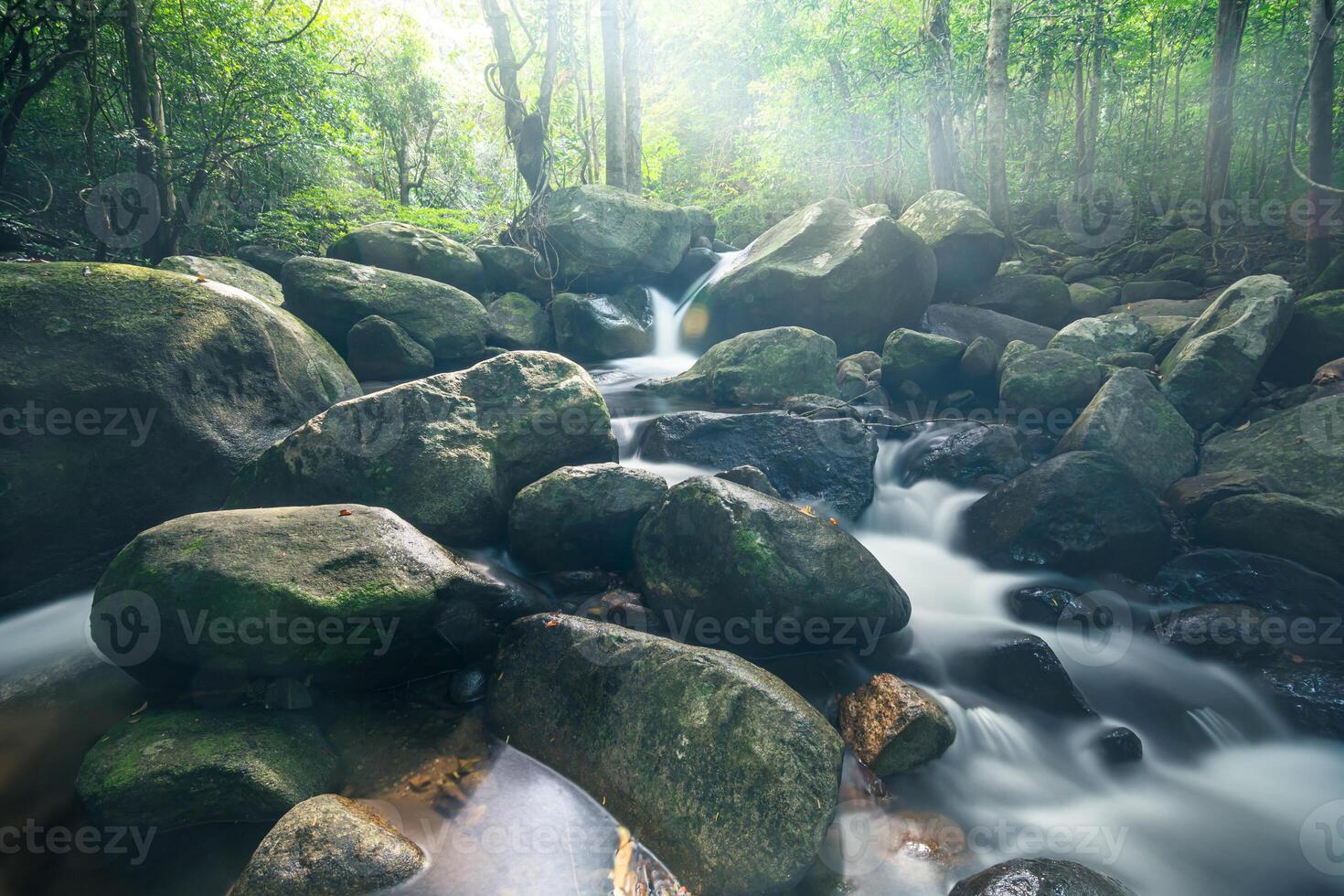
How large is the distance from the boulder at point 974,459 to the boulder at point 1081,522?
0.94m

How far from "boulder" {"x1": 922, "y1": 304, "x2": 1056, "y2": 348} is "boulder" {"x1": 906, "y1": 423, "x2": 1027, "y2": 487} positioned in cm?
364

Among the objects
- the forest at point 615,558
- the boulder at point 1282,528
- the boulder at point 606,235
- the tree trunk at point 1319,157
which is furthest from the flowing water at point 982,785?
the boulder at point 606,235

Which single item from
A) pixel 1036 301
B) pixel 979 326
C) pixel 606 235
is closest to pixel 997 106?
pixel 1036 301

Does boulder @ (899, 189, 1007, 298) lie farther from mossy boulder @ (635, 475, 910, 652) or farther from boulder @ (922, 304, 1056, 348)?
mossy boulder @ (635, 475, 910, 652)

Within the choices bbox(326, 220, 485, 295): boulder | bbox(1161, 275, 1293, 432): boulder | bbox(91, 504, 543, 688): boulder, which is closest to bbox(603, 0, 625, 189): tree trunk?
bbox(326, 220, 485, 295): boulder

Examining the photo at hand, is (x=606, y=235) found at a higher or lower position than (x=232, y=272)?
higher

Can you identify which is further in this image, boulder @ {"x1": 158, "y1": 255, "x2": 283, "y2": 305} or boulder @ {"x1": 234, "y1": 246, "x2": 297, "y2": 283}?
boulder @ {"x1": 234, "y1": 246, "x2": 297, "y2": 283}

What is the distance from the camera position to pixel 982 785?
390 centimetres

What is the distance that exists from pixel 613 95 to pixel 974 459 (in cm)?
1213

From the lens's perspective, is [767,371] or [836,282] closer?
[767,371]

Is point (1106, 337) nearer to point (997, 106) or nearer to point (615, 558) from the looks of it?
point (997, 106)

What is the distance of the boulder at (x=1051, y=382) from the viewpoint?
25.5ft

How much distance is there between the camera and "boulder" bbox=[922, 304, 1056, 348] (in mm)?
10406

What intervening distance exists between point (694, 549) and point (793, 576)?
27.2 inches
